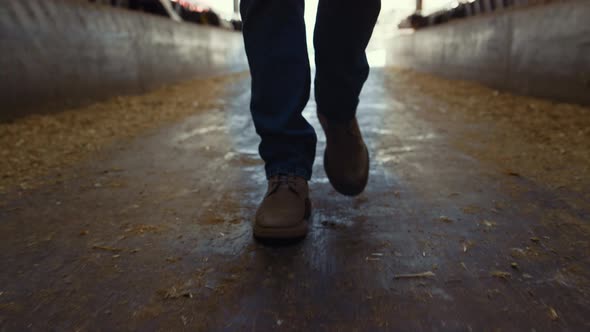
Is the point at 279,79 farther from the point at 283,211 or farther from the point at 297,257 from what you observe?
the point at 297,257

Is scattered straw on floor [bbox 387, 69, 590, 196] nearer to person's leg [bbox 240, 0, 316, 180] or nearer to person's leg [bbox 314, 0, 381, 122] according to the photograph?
person's leg [bbox 314, 0, 381, 122]

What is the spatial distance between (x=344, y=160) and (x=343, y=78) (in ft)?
0.74

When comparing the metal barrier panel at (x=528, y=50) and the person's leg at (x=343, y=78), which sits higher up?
the person's leg at (x=343, y=78)

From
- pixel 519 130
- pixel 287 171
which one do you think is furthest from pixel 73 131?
pixel 519 130

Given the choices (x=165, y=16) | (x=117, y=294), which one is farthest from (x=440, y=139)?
(x=165, y=16)

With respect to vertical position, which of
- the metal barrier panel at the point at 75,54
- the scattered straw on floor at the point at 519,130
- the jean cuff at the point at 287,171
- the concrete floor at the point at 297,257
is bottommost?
the scattered straw on floor at the point at 519,130

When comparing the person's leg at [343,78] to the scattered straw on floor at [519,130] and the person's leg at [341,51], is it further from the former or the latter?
the scattered straw on floor at [519,130]

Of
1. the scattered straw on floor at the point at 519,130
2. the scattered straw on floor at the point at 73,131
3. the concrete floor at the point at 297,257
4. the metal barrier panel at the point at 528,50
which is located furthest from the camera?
the metal barrier panel at the point at 528,50

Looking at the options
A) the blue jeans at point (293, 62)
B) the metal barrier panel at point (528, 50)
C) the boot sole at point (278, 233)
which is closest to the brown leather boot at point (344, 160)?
the blue jeans at point (293, 62)

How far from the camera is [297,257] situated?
36.0 inches

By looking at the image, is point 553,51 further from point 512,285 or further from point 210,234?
point 210,234

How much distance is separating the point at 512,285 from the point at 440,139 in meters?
1.28

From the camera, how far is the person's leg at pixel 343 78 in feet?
3.43

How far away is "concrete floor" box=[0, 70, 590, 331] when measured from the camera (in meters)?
0.71
